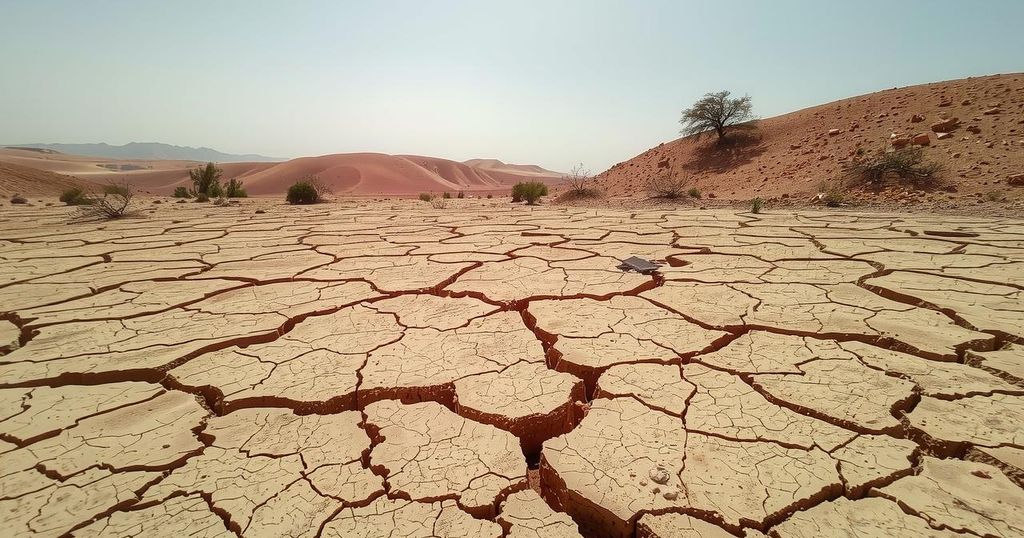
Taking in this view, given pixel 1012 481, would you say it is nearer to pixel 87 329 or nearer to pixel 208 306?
pixel 208 306

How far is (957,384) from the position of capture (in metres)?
1.43

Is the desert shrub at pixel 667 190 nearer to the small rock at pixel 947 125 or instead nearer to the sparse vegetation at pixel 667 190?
the sparse vegetation at pixel 667 190

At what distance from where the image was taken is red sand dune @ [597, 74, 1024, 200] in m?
6.80

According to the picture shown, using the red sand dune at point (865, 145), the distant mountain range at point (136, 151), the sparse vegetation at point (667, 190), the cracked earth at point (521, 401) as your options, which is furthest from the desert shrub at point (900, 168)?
the distant mountain range at point (136, 151)

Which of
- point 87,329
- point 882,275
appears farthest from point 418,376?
point 882,275

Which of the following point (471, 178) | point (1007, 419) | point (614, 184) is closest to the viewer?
point (1007, 419)

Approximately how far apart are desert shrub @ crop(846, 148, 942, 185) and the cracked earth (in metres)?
5.19

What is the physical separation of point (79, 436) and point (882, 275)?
13.3 feet

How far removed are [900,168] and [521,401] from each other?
8937 millimetres

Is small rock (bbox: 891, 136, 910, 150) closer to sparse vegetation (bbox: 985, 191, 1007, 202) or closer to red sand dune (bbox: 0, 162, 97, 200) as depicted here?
sparse vegetation (bbox: 985, 191, 1007, 202)

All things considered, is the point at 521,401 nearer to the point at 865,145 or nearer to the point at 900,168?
the point at 900,168

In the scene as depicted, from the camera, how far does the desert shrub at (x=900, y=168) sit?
680cm

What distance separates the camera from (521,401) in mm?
1426

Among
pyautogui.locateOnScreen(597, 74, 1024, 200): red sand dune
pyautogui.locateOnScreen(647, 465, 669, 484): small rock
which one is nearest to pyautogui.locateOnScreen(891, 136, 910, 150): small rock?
pyautogui.locateOnScreen(597, 74, 1024, 200): red sand dune
